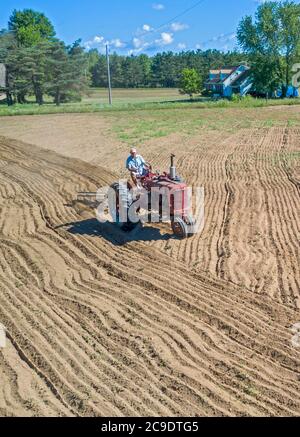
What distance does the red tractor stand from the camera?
8562 millimetres

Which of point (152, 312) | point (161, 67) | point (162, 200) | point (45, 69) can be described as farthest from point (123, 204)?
point (161, 67)

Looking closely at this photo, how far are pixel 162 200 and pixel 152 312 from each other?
279cm

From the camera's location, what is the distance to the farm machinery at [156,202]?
28.1 feet

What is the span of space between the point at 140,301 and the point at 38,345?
5.25 feet

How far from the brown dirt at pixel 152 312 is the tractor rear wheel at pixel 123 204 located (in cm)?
34

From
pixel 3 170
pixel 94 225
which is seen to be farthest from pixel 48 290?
pixel 3 170

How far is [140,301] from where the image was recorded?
22.1 ft

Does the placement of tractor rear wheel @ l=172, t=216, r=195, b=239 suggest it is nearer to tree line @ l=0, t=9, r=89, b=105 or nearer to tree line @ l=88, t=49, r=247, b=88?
tree line @ l=0, t=9, r=89, b=105

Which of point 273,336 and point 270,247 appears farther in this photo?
point 270,247

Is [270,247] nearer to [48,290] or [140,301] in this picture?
[140,301]

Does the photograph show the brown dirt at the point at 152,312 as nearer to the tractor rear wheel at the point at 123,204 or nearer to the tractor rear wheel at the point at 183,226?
the tractor rear wheel at the point at 183,226

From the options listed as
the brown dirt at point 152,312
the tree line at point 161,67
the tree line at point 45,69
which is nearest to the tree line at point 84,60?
the tree line at point 45,69

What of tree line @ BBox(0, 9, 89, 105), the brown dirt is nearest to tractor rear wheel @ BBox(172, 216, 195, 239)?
the brown dirt

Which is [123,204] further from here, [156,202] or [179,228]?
[179,228]
